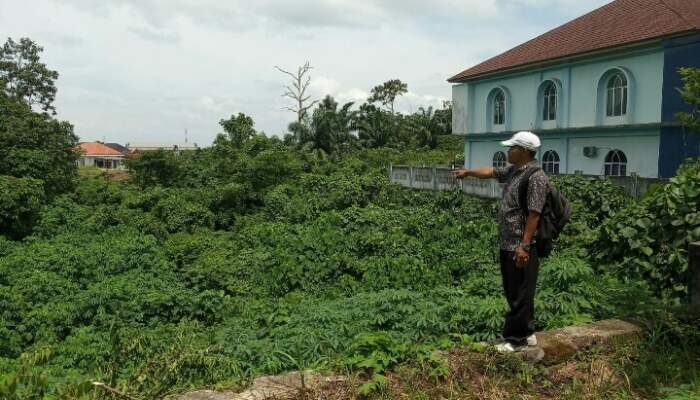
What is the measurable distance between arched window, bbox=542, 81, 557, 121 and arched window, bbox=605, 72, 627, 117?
218 cm

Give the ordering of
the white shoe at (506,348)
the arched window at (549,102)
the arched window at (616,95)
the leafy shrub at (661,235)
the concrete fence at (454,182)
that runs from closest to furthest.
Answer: the white shoe at (506,348)
the leafy shrub at (661,235)
the concrete fence at (454,182)
the arched window at (616,95)
the arched window at (549,102)

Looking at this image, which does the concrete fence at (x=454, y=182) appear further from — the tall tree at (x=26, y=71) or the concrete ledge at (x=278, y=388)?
the tall tree at (x=26, y=71)

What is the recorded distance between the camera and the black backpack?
3.72 metres

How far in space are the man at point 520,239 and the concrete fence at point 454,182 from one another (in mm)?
7570

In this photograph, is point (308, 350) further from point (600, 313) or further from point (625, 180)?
point (625, 180)

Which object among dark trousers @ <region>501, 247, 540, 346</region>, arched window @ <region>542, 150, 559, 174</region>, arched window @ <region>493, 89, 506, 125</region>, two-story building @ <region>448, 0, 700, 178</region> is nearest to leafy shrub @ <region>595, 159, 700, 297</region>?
dark trousers @ <region>501, 247, 540, 346</region>

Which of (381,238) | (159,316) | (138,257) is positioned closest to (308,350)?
(159,316)

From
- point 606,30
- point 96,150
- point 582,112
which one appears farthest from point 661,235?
point 96,150

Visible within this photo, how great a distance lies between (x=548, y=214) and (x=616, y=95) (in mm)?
17292

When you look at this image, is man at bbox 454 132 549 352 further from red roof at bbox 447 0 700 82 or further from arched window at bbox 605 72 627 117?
arched window at bbox 605 72 627 117

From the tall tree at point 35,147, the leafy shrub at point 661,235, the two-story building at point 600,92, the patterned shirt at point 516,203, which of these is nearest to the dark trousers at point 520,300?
the patterned shirt at point 516,203

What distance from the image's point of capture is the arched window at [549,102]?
833 inches

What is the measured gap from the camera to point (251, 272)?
10.4 m

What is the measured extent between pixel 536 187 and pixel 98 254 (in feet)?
31.7
